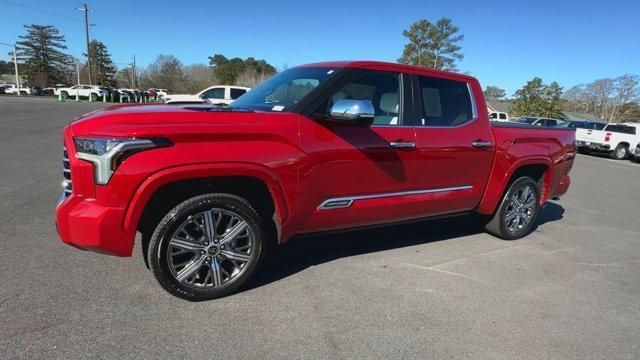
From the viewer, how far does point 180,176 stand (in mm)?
3092

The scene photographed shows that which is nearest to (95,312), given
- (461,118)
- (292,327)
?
(292,327)

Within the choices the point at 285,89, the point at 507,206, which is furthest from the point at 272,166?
the point at 507,206

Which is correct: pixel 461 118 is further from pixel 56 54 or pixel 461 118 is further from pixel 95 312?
pixel 56 54

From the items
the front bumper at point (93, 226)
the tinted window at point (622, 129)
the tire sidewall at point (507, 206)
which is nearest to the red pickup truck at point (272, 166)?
the front bumper at point (93, 226)

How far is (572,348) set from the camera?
3.15m

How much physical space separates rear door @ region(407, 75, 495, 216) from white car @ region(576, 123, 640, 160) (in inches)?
783

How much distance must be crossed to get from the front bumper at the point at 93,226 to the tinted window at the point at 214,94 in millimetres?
20058

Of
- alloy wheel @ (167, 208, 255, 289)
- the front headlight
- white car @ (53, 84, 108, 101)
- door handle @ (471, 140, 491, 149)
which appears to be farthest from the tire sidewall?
white car @ (53, 84, 108, 101)

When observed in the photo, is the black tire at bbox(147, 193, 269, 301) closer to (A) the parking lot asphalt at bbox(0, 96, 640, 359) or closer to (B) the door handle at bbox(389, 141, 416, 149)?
(A) the parking lot asphalt at bbox(0, 96, 640, 359)

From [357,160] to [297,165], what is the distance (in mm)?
585

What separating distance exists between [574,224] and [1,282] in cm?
698

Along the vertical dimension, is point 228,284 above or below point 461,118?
below

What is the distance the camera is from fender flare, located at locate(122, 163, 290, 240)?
3.01 meters

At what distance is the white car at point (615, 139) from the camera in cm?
2128
